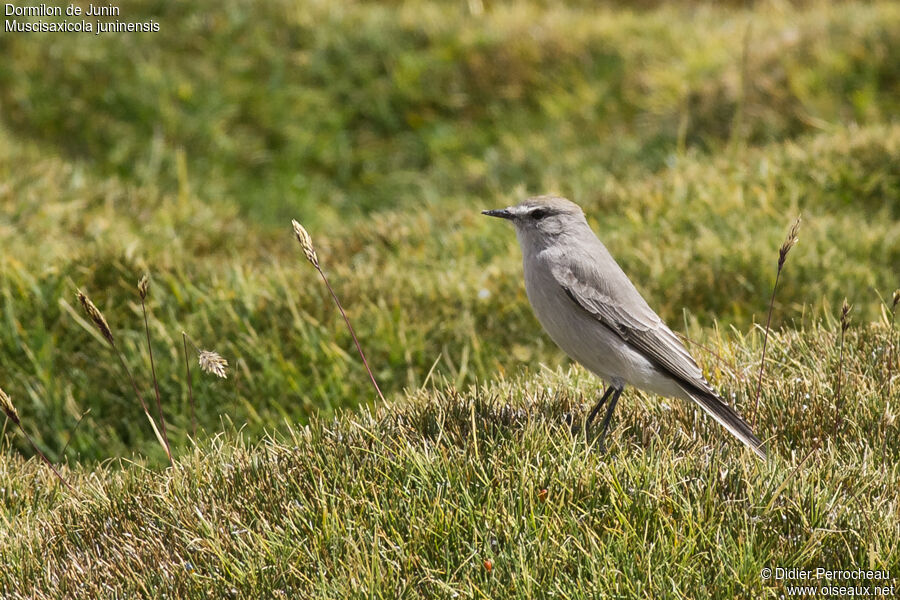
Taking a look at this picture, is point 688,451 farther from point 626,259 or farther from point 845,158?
point 845,158

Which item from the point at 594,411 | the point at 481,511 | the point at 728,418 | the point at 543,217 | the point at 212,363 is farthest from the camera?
the point at 543,217

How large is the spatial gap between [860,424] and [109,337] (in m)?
3.33

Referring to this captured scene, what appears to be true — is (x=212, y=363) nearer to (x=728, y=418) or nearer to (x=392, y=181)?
(x=728, y=418)

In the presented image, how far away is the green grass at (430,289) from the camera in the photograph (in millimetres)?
3789

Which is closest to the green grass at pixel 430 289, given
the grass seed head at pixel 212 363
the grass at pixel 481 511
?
the grass at pixel 481 511

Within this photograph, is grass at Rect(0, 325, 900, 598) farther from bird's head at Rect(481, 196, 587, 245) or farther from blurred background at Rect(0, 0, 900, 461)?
bird's head at Rect(481, 196, 587, 245)

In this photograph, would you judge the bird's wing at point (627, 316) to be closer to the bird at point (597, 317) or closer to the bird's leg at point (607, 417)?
the bird at point (597, 317)

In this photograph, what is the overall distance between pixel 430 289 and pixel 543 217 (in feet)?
5.11

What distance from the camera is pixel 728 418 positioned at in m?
4.41

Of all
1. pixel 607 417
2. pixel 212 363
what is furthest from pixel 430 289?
pixel 212 363

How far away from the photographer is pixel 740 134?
9.77m

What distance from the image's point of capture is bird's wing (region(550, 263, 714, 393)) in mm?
4906

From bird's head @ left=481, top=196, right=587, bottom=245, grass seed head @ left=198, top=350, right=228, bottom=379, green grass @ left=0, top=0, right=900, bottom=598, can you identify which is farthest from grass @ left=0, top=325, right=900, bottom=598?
bird's head @ left=481, top=196, right=587, bottom=245

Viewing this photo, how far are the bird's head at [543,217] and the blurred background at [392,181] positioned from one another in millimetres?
784
